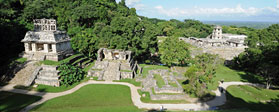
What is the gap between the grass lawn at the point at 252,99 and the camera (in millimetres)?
18719

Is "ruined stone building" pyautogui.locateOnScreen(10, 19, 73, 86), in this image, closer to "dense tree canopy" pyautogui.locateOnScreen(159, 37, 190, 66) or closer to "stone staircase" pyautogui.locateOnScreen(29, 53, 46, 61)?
"stone staircase" pyautogui.locateOnScreen(29, 53, 46, 61)

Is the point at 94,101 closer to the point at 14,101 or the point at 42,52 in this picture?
the point at 14,101

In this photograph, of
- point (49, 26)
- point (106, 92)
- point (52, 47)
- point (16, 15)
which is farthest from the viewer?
point (16, 15)

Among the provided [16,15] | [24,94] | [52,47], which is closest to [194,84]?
[24,94]

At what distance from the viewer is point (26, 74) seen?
2339 cm

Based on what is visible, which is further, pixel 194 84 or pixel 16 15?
pixel 16 15

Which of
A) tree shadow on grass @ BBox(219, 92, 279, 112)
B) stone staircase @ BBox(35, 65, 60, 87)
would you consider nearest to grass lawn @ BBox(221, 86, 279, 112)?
tree shadow on grass @ BBox(219, 92, 279, 112)

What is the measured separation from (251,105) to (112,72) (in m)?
19.2

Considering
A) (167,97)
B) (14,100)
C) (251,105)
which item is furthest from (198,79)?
(14,100)

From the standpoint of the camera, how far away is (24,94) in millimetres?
19562

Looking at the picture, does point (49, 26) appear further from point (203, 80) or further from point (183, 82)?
point (203, 80)

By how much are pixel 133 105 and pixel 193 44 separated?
4786 cm

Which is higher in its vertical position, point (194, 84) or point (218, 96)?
point (194, 84)

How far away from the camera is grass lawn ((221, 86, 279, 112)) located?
1872cm
